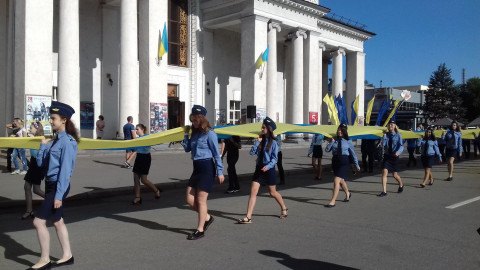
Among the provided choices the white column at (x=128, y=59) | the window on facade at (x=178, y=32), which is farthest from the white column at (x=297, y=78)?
the white column at (x=128, y=59)

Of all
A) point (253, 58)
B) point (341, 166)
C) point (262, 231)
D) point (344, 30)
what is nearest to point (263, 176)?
point (262, 231)

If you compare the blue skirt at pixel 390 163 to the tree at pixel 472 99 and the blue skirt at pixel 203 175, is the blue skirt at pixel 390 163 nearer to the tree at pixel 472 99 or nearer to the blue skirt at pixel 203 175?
the blue skirt at pixel 203 175

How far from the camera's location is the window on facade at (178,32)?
25.4 m

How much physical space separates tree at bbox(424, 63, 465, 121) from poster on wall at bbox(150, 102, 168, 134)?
51.8 metres

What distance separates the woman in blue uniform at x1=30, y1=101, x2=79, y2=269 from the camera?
4.25 m

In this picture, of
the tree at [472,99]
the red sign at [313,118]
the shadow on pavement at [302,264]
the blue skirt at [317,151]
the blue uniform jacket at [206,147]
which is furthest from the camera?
the tree at [472,99]

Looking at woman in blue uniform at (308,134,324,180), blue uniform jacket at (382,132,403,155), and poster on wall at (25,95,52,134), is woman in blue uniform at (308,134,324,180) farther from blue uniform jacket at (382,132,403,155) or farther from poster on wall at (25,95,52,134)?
poster on wall at (25,95,52,134)

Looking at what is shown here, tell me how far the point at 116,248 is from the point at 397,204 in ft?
19.9

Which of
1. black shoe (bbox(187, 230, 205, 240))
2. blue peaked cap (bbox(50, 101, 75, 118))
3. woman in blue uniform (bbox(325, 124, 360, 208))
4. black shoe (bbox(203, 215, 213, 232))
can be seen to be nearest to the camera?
blue peaked cap (bbox(50, 101, 75, 118))

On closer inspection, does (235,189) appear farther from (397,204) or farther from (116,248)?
(116,248)

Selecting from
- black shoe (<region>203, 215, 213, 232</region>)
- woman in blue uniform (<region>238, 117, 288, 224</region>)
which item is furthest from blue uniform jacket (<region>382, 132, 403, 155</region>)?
black shoe (<region>203, 215, 213, 232</region>)

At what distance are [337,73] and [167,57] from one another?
52.6 feet

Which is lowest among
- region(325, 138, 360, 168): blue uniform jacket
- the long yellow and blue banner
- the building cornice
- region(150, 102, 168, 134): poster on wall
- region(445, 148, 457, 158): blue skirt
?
region(445, 148, 457, 158): blue skirt

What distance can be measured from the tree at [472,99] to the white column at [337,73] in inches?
1889
